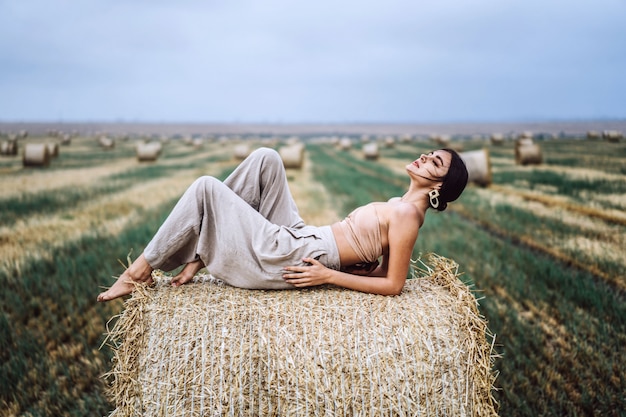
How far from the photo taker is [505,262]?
20.8ft

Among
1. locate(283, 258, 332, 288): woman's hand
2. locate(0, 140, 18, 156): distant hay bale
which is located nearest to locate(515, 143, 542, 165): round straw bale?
locate(283, 258, 332, 288): woman's hand

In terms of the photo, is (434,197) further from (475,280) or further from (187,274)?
(475,280)

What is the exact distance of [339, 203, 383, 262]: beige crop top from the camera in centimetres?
319

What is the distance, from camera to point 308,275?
9.82 feet

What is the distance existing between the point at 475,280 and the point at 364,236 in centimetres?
303

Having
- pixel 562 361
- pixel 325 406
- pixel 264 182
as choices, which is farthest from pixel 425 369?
pixel 562 361

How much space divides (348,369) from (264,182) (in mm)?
1422

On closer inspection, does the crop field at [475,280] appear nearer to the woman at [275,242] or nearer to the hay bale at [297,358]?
the woman at [275,242]

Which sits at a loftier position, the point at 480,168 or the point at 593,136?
the point at 593,136

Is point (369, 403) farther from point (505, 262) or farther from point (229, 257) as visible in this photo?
A: point (505, 262)

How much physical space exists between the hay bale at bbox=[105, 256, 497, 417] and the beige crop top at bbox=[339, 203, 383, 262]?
45 centimetres

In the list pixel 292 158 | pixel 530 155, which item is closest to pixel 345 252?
pixel 292 158

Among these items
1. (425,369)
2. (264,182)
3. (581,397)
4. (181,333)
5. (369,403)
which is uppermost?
(264,182)

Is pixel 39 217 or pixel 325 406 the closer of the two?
pixel 325 406
